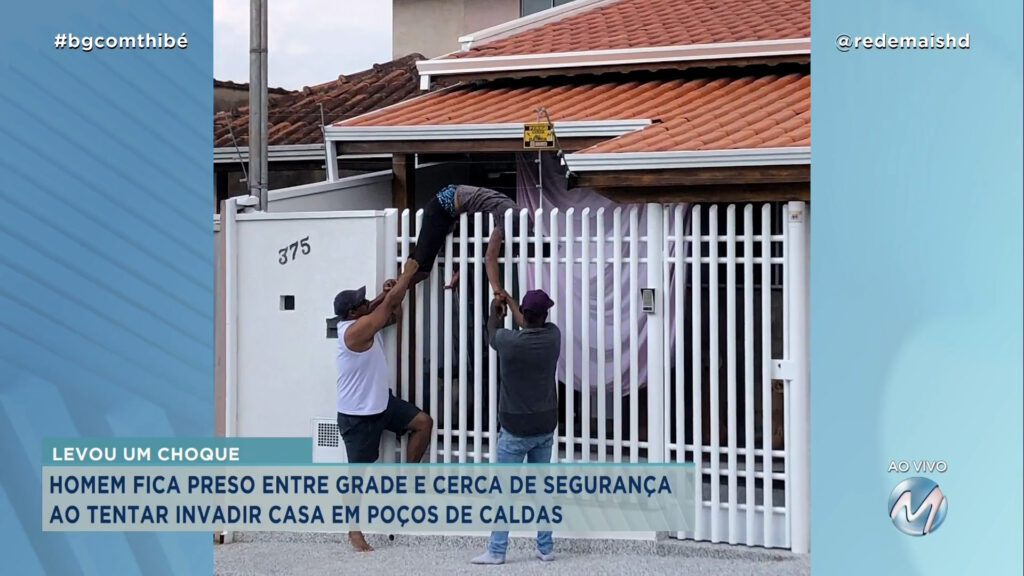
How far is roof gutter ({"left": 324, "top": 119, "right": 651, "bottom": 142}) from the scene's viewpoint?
32.0 feet

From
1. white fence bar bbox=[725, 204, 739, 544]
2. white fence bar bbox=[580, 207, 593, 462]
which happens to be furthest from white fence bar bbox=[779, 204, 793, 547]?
white fence bar bbox=[580, 207, 593, 462]

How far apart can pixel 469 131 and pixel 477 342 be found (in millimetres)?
2644

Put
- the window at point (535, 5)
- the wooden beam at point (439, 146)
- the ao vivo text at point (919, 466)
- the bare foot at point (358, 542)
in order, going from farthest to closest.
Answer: the window at point (535, 5), the wooden beam at point (439, 146), the bare foot at point (358, 542), the ao vivo text at point (919, 466)

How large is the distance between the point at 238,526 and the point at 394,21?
463 inches

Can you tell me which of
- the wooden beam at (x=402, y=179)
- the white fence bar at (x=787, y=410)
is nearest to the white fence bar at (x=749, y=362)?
the white fence bar at (x=787, y=410)

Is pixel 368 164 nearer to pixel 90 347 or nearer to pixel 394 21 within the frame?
pixel 90 347

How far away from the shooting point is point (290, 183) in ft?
45.4

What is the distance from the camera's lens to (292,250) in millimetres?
8453

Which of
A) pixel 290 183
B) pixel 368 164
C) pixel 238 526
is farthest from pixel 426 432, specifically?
pixel 290 183

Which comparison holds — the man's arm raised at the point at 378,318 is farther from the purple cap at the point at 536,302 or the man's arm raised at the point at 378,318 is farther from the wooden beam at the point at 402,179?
the wooden beam at the point at 402,179

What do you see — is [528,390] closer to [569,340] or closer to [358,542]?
[569,340]

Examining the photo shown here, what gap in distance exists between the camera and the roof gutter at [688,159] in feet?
24.8

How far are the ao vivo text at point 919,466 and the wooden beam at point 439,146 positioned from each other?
12.9ft

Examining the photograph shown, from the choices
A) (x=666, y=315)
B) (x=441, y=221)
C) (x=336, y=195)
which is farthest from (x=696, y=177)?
(x=336, y=195)
